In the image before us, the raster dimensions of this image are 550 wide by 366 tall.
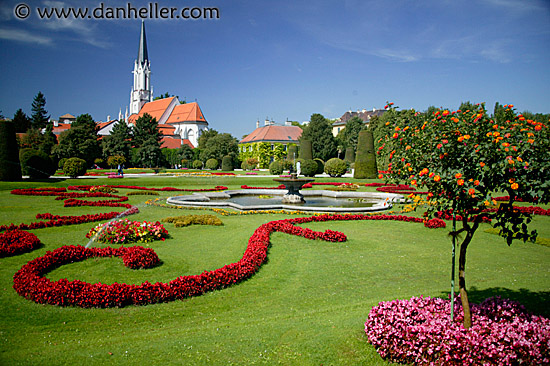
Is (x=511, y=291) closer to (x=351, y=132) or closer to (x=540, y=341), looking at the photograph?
(x=540, y=341)

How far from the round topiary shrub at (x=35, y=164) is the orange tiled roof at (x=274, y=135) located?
52547 millimetres

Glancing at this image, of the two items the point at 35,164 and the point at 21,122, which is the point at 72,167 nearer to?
the point at 35,164

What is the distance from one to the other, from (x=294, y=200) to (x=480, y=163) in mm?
12905

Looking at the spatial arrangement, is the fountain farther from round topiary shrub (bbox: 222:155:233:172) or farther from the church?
the church

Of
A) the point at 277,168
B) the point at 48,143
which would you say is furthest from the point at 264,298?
the point at 48,143

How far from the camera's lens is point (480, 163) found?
11.7 ft

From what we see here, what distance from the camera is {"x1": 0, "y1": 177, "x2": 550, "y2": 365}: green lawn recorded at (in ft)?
13.6

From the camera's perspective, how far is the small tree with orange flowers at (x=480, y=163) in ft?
11.7

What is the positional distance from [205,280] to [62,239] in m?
5.07

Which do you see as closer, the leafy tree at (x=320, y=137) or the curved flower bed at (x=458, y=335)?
the curved flower bed at (x=458, y=335)

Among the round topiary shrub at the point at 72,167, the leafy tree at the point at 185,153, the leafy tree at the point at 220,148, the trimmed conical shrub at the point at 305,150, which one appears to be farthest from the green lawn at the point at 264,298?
the leafy tree at the point at 185,153

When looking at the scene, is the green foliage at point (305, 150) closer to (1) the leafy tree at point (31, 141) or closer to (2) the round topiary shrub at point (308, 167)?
(2) the round topiary shrub at point (308, 167)

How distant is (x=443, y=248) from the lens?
357 inches

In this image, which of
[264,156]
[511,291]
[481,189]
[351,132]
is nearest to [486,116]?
[481,189]
